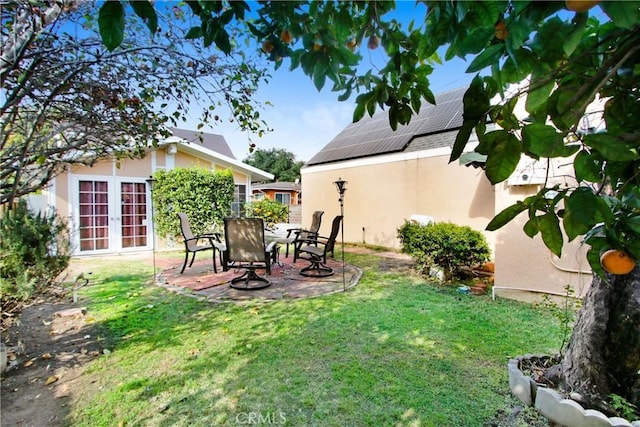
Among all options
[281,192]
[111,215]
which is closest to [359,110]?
[111,215]

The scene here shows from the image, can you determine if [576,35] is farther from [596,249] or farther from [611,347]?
[611,347]

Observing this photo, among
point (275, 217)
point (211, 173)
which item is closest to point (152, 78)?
point (211, 173)

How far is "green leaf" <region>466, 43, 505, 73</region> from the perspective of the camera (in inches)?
33.9

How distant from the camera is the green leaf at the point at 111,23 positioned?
33.8 inches

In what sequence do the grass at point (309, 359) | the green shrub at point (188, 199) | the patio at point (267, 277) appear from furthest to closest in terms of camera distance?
the green shrub at point (188, 199), the patio at point (267, 277), the grass at point (309, 359)

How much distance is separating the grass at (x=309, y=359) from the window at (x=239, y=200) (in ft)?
23.8

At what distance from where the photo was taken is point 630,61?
1.05 m

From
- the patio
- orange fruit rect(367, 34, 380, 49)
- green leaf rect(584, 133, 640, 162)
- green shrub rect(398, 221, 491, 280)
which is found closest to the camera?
green leaf rect(584, 133, 640, 162)

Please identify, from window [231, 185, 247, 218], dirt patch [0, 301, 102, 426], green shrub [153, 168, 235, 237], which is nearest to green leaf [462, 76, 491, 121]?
dirt patch [0, 301, 102, 426]

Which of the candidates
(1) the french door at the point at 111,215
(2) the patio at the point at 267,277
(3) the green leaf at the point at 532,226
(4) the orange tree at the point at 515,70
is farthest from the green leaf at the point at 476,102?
(1) the french door at the point at 111,215

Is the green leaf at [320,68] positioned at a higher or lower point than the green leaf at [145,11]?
lower

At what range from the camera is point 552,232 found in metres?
1.04

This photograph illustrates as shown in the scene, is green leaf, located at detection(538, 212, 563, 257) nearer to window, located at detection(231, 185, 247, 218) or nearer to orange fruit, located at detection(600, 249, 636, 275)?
orange fruit, located at detection(600, 249, 636, 275)

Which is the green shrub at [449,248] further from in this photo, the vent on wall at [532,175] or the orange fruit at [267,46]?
the orange fruit at [267,46]
